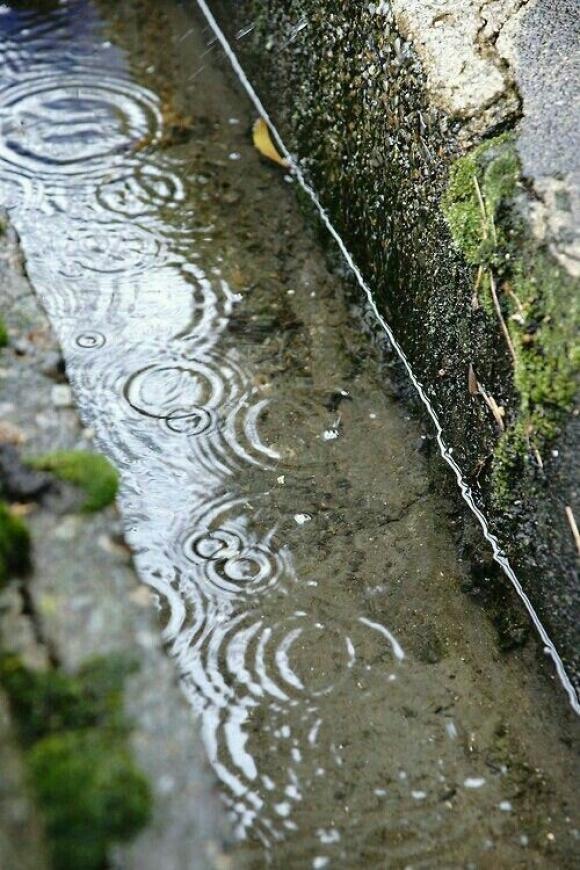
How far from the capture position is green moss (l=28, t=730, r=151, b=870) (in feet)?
5.53

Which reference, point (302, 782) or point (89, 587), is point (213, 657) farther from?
point (89, 587)

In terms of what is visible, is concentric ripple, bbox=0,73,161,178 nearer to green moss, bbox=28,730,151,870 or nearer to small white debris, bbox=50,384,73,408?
small white debris, bbox=50,384,73,408

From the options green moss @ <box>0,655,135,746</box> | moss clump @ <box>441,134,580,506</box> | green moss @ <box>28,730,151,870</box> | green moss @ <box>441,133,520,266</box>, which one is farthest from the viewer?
green moss @ <box>441,133,520,266</box>

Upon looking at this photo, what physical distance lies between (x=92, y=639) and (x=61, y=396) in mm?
750

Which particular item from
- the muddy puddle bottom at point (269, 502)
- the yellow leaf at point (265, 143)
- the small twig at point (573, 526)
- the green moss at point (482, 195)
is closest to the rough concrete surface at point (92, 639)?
the muddy puddle bottom at point (269, 502)

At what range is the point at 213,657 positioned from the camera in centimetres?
283

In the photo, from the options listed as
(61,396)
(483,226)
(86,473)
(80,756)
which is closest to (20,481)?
(86,473)

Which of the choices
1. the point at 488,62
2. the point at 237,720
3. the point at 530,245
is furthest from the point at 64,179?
the point at 237,720

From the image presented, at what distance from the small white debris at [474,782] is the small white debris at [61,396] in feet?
4.40

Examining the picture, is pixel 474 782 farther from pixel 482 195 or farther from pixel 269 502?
pixel 482 195

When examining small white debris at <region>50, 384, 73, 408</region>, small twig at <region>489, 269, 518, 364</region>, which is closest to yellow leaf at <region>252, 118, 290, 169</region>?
small twig at <region>489, 269, 518, 364</region>

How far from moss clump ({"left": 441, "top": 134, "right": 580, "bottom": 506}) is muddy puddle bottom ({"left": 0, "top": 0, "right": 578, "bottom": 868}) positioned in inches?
20.3

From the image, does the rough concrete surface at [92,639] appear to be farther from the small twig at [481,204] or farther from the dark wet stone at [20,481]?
the small twig at [481,204]

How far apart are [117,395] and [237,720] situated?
130cm
